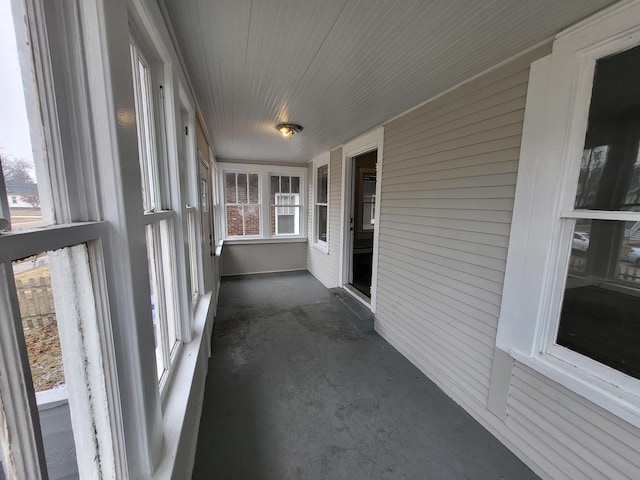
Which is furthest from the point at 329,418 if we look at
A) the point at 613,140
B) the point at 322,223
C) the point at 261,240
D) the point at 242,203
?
the point at 242,203

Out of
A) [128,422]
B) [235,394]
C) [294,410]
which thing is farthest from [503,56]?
[235,394]

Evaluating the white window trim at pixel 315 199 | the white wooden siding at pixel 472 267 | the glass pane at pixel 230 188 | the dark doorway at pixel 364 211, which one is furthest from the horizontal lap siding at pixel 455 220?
the glass pane at pixel 230 188

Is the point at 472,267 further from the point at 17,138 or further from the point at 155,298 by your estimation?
the point at 17,138

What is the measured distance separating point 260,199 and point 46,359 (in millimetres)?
5022

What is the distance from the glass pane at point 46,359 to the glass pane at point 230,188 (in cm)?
503

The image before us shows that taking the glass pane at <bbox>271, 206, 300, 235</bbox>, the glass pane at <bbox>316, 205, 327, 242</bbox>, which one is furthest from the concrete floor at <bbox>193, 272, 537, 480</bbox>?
the glass pane at <bbox>271, 206, 300, 235</bbox>

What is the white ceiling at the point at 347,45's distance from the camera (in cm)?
119

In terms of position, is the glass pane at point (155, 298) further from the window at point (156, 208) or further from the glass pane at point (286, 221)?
the glass pane at point (286, 221)

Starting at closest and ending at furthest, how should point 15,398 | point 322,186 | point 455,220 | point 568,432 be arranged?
point 15,398, point 568,432, point 455,220, point 322,186

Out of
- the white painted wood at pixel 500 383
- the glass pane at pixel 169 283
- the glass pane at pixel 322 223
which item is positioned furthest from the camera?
the glass pane at pixel 322 223

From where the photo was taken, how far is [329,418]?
1.86 m

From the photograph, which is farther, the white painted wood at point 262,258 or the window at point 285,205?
the window at point 285,205

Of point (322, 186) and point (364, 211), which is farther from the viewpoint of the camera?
point (364, 211)

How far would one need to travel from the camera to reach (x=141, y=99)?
111 cm
